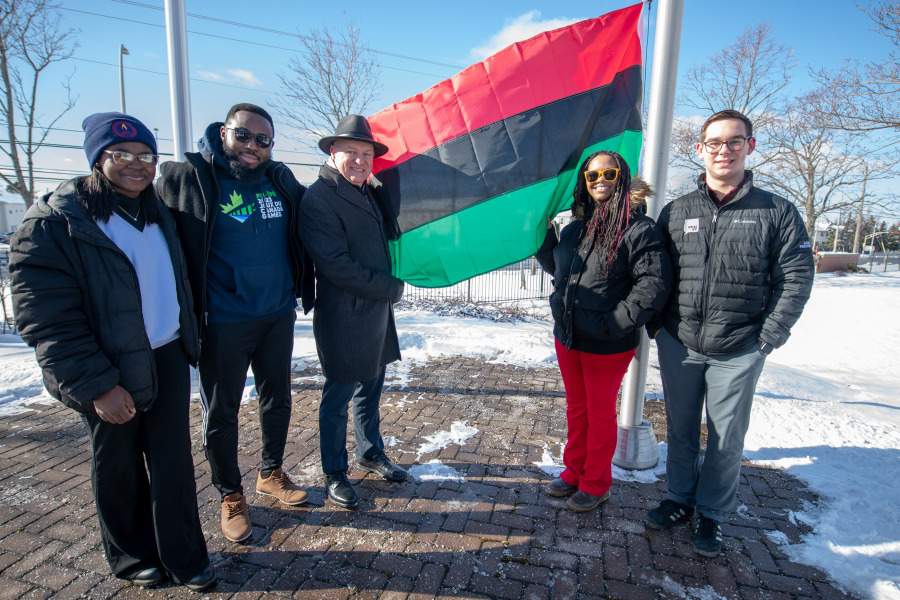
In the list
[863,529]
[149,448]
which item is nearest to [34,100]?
[149,448]

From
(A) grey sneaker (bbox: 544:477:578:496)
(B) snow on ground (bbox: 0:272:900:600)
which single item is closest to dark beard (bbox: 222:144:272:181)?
(B) snow on ground (bbox: 0:272:900:600)

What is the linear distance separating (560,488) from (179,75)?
4946mm

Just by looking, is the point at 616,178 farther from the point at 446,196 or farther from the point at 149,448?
the point at 149,448

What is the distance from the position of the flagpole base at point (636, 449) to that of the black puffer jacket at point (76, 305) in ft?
9.87

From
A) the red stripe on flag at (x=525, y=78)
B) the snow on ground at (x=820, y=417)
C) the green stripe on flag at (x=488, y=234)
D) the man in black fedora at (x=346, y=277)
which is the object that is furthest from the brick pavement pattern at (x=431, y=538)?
the red stripe on flag at (x=525, y=78)

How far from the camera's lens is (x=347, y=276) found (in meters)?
2.64

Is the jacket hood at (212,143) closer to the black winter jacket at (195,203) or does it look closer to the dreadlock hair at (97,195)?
the black winter jacket at (195,203)

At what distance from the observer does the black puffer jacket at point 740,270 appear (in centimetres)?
225

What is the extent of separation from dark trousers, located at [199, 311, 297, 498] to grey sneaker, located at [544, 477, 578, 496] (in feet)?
5.86

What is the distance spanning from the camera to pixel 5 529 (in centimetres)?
260

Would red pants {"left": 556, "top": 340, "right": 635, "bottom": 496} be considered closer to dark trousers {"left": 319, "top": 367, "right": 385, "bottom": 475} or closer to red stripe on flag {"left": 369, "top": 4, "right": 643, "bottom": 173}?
dark trousers {"left": 319, "top": 367, "right": 385, "bottom": 475}

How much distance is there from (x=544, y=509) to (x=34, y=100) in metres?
15.0

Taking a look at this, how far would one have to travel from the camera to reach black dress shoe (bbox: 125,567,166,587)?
2.19m

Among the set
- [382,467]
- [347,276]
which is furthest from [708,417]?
[347,276]
